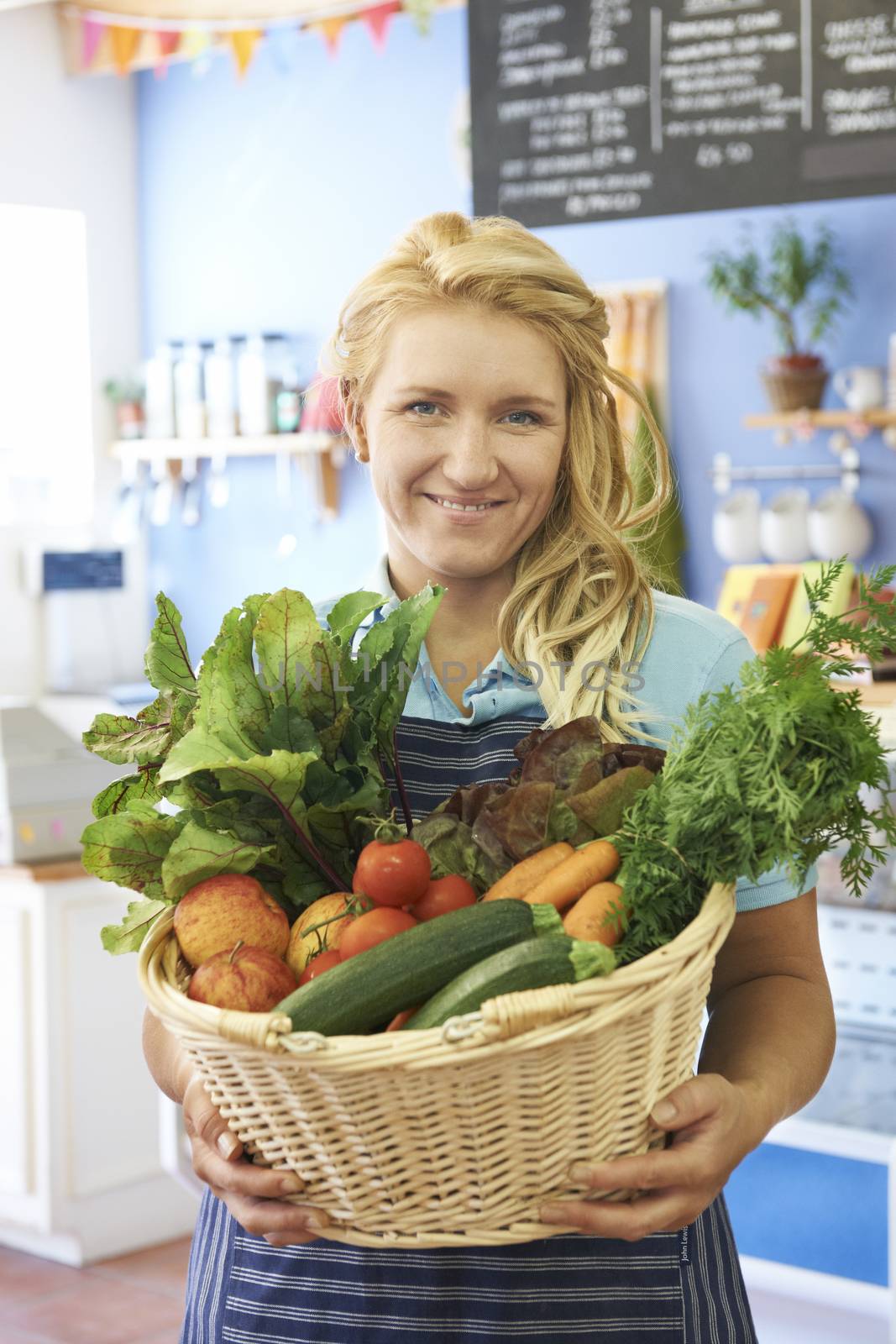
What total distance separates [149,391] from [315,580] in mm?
944

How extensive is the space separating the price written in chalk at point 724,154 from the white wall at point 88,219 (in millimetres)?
3020

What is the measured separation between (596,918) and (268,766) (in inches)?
9.6

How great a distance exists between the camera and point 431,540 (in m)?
1.24

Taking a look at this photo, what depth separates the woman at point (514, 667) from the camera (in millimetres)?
1095

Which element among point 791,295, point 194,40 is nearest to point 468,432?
point 791,295

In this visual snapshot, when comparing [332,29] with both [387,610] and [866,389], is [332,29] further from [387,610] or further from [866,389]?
[387,610]

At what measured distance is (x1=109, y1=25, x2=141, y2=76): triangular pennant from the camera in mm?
4875

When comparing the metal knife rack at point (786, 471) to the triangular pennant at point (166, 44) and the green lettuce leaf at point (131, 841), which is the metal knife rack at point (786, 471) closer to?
the triangular pennant at point (166, 44)

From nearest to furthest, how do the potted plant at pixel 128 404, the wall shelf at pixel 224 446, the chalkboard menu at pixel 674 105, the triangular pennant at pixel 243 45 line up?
the chalkboard menu at pixel 674 105 → the triangular pennant at pixel 243 45 → the wall shelf at pixel 224 446 → the potted plant at pixel 128 404

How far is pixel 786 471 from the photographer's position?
4.13 m

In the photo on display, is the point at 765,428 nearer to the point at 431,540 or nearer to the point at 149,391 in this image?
the point at 149,391

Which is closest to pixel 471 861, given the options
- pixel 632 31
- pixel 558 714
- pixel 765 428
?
pixel 558 714

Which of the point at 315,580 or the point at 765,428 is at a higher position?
the point at 765,428

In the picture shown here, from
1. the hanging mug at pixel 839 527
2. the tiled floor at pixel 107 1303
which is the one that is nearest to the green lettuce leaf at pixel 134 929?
the tiled floor at pixel 107 1303
